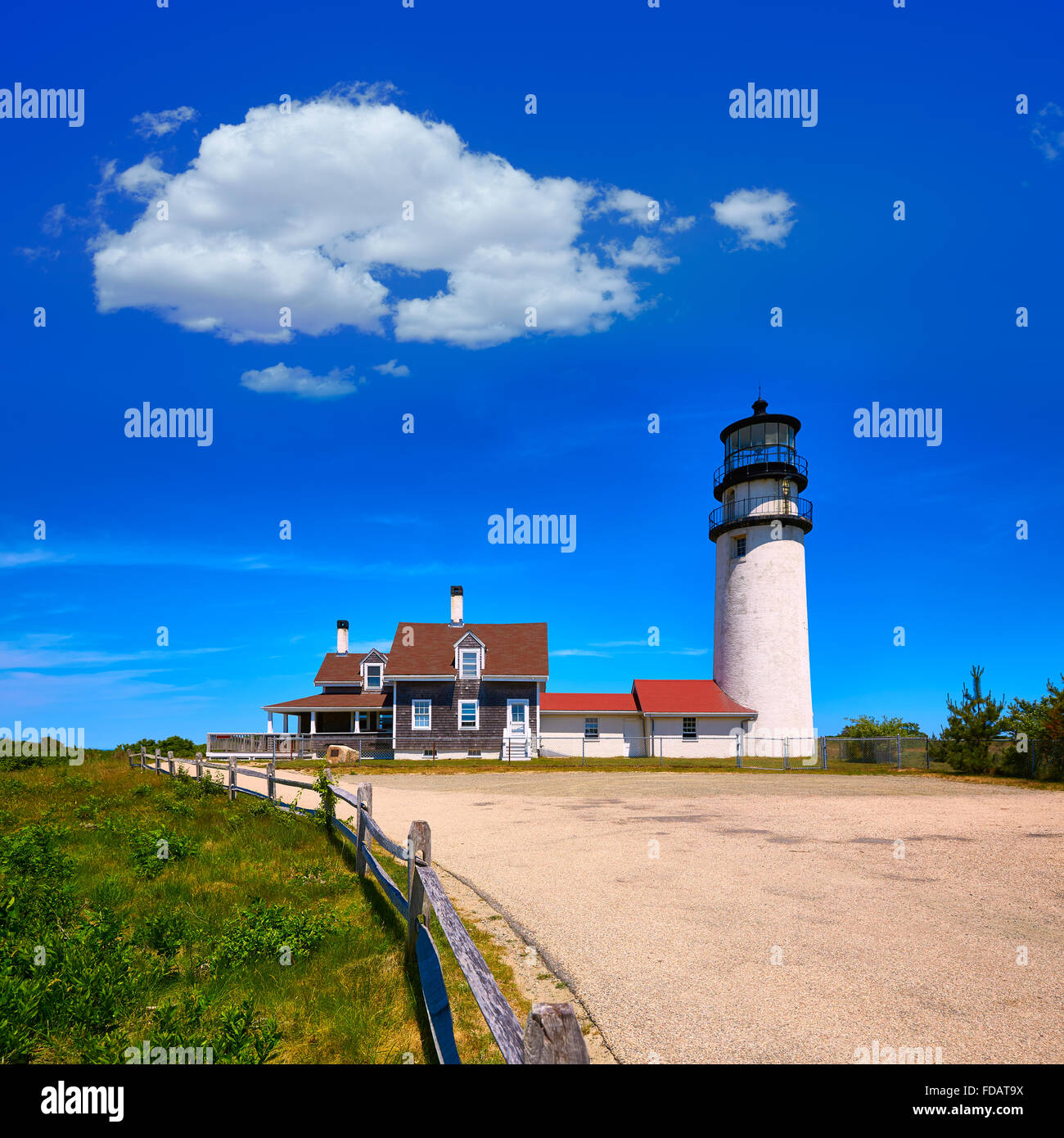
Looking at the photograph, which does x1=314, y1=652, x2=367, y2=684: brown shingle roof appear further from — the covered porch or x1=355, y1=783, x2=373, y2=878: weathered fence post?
x1=355, y1=783, x2=373, y2=878: weathered fence post

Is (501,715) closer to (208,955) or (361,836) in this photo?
(361,836)

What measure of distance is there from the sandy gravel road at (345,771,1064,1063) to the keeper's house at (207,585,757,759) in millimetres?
21103

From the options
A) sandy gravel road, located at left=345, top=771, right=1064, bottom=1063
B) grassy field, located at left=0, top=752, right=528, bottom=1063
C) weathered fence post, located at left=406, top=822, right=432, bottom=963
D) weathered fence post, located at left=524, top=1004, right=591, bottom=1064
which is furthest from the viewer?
weathered fence post, located at left=406, top=822, right=432, bottom=963

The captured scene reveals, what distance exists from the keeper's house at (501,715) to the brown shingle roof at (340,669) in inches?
90.3

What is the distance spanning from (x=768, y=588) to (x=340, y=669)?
25674 mm

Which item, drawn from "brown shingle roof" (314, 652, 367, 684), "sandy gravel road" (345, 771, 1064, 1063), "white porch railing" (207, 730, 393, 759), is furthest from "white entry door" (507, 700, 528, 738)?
"sandy gravel road" (345, 771, 1064, 1063)

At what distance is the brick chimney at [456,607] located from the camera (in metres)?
42.2

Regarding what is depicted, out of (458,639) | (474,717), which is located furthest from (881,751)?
(458,639)

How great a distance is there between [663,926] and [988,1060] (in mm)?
3148

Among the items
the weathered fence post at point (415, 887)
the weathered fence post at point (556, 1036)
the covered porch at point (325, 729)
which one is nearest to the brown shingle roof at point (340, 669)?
the covered porch at point (325, 729)

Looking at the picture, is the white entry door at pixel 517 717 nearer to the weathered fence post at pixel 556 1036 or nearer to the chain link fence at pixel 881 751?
the chain link fence at pixel 881 751

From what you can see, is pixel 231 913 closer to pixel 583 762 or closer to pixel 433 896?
pixel 433 896

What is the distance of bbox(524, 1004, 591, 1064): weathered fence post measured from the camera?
2750mm
